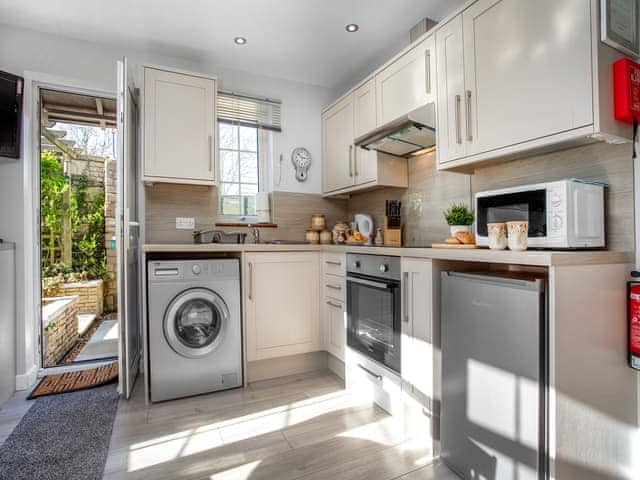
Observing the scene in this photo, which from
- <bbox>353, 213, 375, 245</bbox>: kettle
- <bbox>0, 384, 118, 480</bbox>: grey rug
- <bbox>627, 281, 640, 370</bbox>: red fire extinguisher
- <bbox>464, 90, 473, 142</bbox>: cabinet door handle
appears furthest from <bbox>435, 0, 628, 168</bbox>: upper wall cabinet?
<bbox>0, 384, 118, 480</bbox>: grey rug

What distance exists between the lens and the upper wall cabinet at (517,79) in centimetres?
141

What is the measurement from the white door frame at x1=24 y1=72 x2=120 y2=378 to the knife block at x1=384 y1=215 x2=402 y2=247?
99.5 inches

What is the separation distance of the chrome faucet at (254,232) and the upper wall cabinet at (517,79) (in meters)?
1.70

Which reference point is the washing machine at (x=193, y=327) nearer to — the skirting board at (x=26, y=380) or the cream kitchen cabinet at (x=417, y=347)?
the skirting board at (x=26, y=380)

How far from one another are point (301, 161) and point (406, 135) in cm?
134

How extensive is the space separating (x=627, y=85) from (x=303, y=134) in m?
2.56

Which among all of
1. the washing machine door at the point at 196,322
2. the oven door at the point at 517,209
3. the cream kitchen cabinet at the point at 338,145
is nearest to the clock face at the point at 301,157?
the cream kitchen cabinet at the point at 338,145

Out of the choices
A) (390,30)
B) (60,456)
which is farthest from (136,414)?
(390,30)

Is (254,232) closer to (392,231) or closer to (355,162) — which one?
(355,162)

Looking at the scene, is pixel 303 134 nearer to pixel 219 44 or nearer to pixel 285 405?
pixel 219 44

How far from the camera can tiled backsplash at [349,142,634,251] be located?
1.53 meters

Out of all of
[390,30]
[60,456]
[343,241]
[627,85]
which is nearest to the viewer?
[627,85]

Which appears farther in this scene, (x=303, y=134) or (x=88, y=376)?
(x=303, y=134)

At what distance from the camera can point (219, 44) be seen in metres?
2.85
